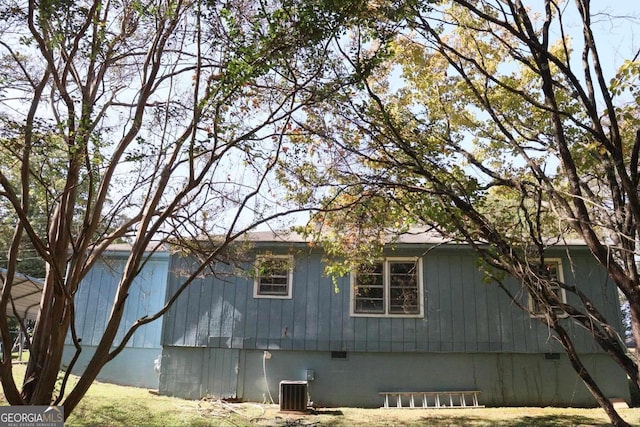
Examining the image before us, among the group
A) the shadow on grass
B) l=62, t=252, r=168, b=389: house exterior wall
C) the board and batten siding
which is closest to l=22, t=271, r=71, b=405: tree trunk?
the board and batten siding

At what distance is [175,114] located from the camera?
644 cm

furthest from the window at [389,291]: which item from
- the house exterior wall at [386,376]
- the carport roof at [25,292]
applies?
the carport roof at [25,292]

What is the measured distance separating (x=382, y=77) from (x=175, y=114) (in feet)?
11.9

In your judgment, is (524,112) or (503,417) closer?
(524,112)

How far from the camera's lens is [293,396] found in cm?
990

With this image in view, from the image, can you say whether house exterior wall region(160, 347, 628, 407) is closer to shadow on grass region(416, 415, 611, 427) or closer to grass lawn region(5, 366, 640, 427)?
grass lawn region(5, 366, 640, 427)

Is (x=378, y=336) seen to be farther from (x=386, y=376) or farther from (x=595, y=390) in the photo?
(x=595, y=390)

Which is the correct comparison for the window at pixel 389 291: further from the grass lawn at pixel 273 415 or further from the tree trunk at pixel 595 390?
the tree trunk at pixel 595 390

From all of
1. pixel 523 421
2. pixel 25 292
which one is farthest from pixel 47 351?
pixel 523 421

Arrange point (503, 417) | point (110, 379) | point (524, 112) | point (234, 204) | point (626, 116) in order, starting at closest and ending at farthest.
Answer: point (626, 116), point (234, 204), point (524, 112), point (503, 417), point (110, 379)

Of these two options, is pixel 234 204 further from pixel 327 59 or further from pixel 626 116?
pixel 626 116

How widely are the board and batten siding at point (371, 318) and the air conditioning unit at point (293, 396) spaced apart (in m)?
1.11

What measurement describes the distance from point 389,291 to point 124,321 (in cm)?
717

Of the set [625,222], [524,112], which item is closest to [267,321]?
[524,112]
